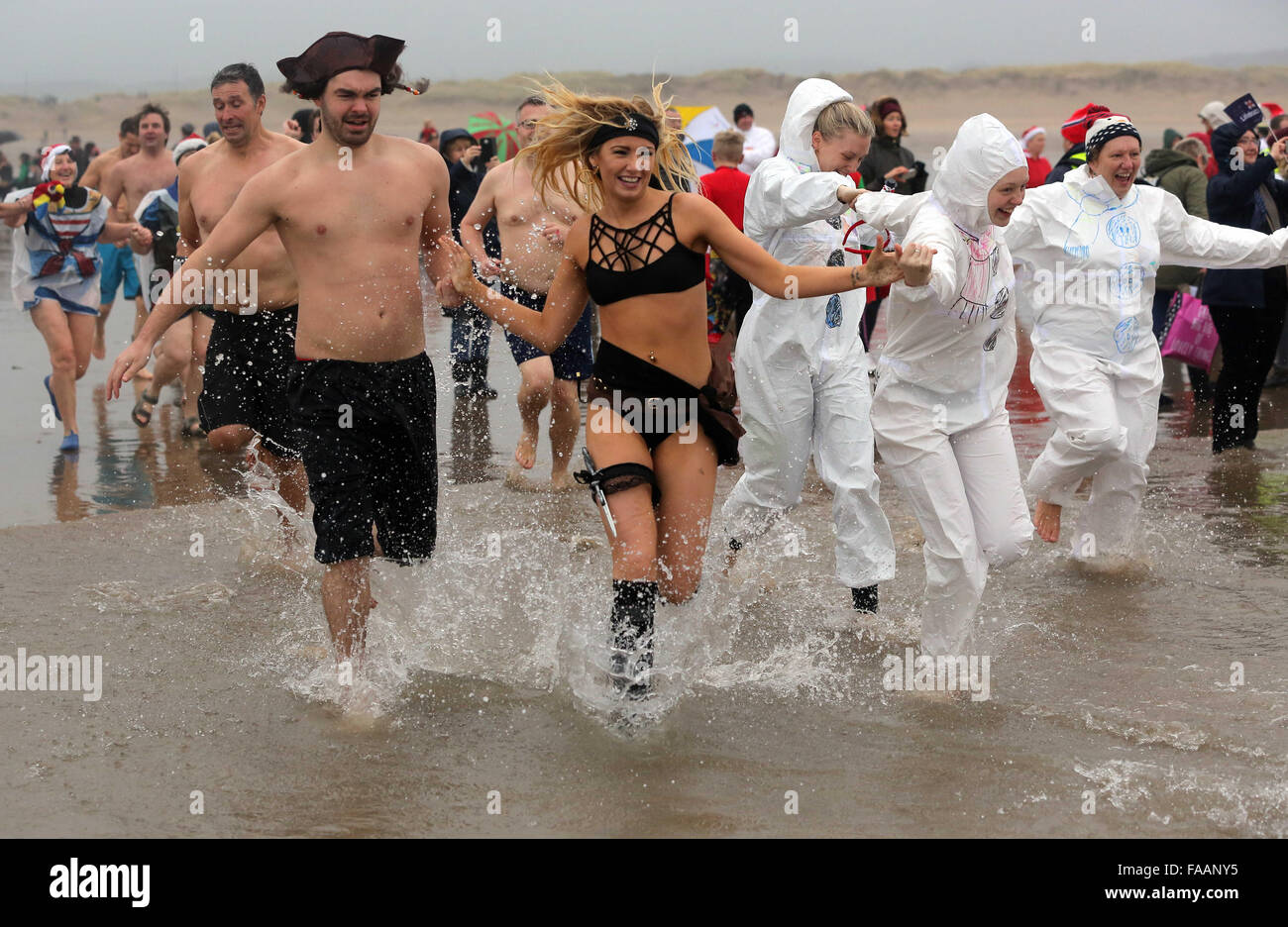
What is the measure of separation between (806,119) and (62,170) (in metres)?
5.79

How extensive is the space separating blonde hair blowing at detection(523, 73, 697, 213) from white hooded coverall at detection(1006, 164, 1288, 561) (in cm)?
198

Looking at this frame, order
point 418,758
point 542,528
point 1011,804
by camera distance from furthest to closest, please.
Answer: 1. point 542,528
2. point 418,758
3. point 1011,804

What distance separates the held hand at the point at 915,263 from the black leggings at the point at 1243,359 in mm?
5315

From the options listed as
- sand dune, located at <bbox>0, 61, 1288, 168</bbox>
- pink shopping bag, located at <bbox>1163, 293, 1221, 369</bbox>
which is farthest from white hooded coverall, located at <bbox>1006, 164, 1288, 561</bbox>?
sand dune, located at <bbox>0, 61, 1288, 168</bbox>

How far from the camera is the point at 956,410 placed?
5336mm

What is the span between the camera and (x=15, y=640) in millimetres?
5840

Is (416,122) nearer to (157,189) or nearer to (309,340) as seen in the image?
(157,189)

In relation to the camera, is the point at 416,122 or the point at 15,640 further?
the point at 416,122

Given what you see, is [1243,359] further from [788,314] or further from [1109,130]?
[788,314]

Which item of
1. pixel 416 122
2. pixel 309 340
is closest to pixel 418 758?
pixel 309 340

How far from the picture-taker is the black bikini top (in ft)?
16.0

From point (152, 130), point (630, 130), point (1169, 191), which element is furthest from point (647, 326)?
point (152, 130)

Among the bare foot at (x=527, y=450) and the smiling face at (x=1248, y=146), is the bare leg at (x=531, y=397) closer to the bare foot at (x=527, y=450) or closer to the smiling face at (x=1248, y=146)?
the bare foot at (x=527, y=450)

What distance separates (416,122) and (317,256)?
212 feet
